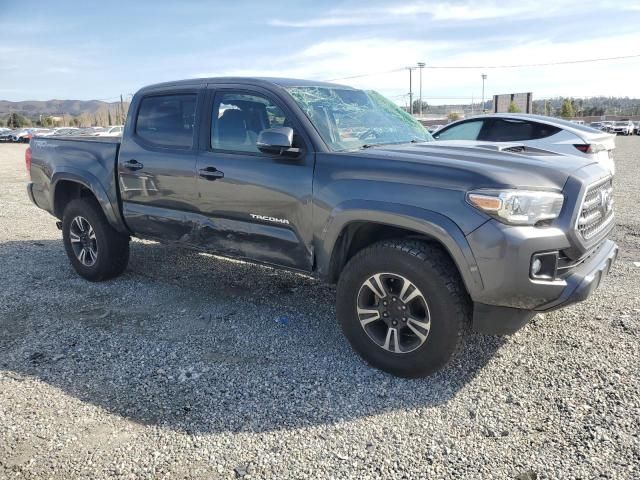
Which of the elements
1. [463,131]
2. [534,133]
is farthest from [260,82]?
[534,133]

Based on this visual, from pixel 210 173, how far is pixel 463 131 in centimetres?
583

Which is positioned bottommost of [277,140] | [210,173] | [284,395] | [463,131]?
[284,395]

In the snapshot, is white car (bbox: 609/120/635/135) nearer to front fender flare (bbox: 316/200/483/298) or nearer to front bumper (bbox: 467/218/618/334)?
front bumper (bbox: 467/218/618/334)

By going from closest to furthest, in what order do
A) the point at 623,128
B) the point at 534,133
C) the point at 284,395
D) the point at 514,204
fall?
the point at 514,204 → the point at 284,395 → the point at 534,133 → the point at 623,128

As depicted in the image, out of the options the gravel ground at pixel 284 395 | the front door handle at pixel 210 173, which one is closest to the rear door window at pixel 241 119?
the front door handle at pixel 210 173

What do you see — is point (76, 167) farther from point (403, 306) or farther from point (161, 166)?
point (403, 306)

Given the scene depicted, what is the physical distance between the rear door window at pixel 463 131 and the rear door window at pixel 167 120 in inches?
201

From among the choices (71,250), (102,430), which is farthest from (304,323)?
(71,250)

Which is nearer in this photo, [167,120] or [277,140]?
[277,140]

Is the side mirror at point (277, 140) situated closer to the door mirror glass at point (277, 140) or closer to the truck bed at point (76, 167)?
the door mirror glass at point (277, 140)

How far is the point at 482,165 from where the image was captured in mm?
3213

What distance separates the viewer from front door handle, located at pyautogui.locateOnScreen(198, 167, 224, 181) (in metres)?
4.22

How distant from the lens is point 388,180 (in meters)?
3.37

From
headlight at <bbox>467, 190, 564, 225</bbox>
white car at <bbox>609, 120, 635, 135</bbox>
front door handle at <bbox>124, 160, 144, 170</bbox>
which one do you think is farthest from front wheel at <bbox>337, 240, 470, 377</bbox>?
white car at <bbox>609, 120, 635, 135</bbox>
